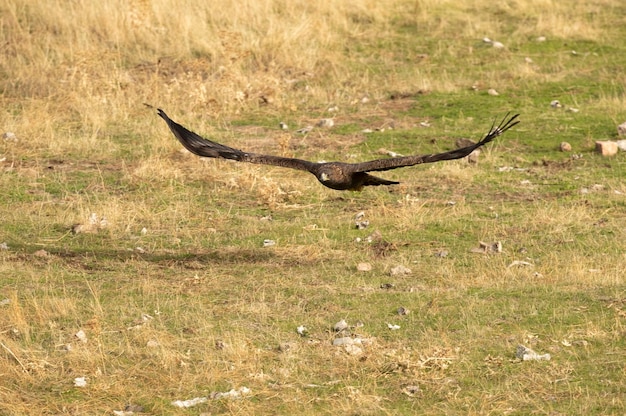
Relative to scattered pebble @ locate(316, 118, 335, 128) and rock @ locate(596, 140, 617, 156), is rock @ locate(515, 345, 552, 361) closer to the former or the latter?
rock @ locate(596, 140, 617, 156)

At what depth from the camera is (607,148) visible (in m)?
13.2

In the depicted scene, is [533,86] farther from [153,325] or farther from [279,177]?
[153,325]

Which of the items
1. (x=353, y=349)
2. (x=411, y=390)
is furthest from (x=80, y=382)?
(x=411, y=390)

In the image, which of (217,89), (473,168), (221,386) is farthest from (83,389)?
(217,89)

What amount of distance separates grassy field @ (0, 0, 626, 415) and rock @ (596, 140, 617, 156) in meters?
0.12

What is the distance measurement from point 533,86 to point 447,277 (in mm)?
7217

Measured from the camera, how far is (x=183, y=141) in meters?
9.70

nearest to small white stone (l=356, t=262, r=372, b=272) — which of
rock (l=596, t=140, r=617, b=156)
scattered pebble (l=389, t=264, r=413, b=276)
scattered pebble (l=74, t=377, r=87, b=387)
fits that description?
scattered pebble (l=389, t=264, r=413, b=276)

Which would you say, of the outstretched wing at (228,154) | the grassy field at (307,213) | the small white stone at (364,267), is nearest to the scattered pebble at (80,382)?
the grassy field at (307,213)

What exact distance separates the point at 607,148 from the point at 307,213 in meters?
3.98

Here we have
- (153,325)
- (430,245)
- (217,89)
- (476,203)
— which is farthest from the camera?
(217,89)

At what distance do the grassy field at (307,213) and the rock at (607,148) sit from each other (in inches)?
4.7

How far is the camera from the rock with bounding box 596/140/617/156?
13234 mm

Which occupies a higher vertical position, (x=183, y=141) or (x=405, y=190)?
(x=183, y=141)
